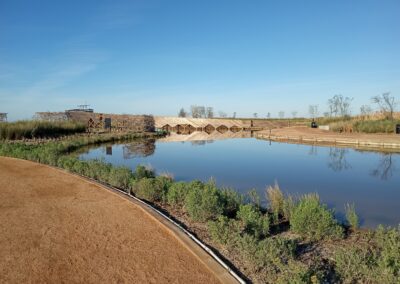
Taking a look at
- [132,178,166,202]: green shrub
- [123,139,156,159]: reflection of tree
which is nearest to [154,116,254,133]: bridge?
[123,139,156,159]: reflection of tree

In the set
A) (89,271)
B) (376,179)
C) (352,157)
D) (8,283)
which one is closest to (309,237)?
(89,271)

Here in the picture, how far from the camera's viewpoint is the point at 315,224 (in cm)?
507

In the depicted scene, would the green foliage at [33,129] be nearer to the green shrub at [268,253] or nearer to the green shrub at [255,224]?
the green shrub at [255,224]

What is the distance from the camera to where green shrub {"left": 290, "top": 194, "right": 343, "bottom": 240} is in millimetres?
4969

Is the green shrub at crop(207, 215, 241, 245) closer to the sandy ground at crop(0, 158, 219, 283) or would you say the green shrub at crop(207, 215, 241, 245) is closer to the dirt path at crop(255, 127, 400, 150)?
the sandy ground at crop(0, 158, 219, 283)

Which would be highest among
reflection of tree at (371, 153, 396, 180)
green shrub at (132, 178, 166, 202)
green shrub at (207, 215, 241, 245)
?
green shrub at (132, 178, 166, 202)

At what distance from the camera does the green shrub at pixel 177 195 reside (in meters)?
6.61

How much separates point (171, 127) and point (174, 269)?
48287 millimetres

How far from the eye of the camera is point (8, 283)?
11.8ft

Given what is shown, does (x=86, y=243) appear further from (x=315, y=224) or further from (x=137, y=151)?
(x=137, y=151)

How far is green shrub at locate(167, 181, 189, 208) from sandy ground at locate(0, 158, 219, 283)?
2.42 ft

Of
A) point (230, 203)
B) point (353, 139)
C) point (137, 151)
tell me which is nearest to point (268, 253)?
point (230, 203)

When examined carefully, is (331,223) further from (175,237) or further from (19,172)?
(19,172)

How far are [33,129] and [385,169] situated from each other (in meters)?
19.7
